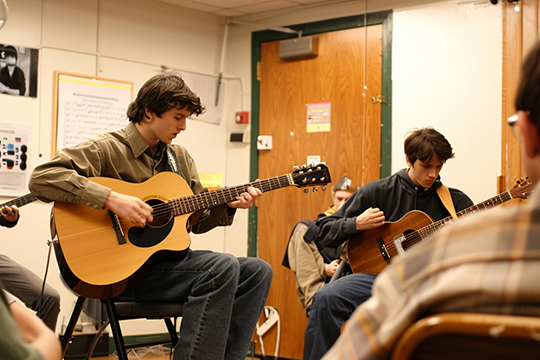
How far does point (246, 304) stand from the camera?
2525mm

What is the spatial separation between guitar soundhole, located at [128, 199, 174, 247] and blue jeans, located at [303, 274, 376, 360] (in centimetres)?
85

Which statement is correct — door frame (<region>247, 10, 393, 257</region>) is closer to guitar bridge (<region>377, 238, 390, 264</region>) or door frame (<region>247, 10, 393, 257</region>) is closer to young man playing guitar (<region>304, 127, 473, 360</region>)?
young man playing guitar (<region>304, 127, 473, 360</region>)

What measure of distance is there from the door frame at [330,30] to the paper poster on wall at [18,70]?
1.75 meters

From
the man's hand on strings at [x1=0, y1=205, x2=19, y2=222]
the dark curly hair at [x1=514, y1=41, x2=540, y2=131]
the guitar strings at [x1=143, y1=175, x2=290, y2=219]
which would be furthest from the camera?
Answer: the man's hand on strings at [x1=0, y1=205, x2=19, y2=222]

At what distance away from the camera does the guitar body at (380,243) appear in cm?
287

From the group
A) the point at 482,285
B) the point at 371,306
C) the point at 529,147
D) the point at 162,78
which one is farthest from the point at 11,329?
the point at 162,78

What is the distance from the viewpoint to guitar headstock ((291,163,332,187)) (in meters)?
2.89

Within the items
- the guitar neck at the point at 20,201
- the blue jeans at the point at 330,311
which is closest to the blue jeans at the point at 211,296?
the blue jeans at the point at 330,311

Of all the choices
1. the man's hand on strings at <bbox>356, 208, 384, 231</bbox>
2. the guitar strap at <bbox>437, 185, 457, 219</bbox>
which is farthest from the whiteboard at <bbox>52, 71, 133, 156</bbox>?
the guitar strap at <bbox>437, 185, 457, 219</bbox>

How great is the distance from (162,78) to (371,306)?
2192mm

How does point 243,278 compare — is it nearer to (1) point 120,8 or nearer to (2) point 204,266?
(2) point 204,266

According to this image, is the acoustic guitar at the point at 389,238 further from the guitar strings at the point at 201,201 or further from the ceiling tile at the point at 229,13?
the ceiling tile at the point at 229,13

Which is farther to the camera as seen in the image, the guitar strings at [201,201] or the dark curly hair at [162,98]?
the dark curly hair at [162,98]

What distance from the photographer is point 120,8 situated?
172 inches
